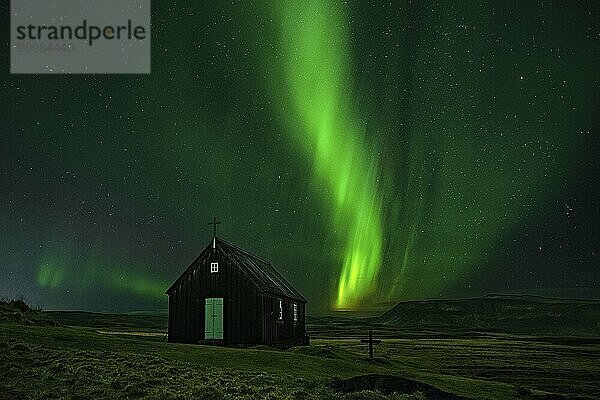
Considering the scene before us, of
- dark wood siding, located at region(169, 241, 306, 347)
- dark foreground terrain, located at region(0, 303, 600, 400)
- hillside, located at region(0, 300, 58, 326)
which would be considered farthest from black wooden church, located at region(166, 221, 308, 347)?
hillside, located at region(0, 300, 58, 326)

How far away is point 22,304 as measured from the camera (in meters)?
42.9

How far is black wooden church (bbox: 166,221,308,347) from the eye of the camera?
41.1 metres

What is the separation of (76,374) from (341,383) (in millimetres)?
10075

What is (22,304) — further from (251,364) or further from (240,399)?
(240,399)

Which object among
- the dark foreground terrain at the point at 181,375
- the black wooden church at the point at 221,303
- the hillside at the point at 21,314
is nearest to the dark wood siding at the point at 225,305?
the black wooden church at the point at 221,303

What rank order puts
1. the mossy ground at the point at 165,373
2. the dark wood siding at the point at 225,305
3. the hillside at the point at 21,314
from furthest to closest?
1. the dark wood siding at the point at 225,305
2. the hillside at the point at 21,314
3. the mossy ground at the point at 165,373

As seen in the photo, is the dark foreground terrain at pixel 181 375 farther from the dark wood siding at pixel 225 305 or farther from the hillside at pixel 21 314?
the dark wood siding at pixel 225 305

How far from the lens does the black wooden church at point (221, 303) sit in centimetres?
4109

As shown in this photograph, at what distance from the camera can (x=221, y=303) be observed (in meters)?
41.9

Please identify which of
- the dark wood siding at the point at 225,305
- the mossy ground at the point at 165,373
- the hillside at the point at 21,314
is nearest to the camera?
the mossy ground at the point at 165,373

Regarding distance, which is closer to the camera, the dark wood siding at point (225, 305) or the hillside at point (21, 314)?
the hillside at point (21, 314)

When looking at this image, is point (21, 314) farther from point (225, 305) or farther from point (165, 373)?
point (165, 373)

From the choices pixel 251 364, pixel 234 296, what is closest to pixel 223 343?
pixel 234 296

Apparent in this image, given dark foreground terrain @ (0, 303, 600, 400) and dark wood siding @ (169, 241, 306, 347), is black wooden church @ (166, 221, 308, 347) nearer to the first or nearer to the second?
dark wood siding @ (169, 241, 306, 347)
